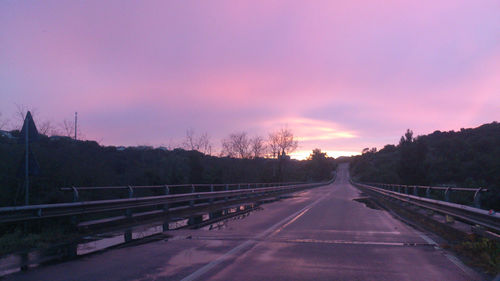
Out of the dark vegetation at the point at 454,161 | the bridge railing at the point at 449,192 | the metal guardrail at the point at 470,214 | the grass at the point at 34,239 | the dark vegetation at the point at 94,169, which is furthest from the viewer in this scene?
the dark vegetation at the point at 454,161

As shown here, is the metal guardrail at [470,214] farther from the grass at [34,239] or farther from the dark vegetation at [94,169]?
the dark vegetation at [94,169]

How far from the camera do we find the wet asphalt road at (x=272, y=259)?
7.20 meters

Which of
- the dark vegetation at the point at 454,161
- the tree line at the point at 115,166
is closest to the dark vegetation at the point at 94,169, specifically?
the tree line at the point at 115,166

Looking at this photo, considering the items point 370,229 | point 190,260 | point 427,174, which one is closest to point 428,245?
point 370,229

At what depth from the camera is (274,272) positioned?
24.4 feet

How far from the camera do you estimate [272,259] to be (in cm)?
855

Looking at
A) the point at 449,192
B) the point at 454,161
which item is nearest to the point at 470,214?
the point at 449,192

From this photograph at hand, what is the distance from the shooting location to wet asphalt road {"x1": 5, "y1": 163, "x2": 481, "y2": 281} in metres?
7.20

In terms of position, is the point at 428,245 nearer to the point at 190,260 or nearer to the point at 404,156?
the point at 190,260

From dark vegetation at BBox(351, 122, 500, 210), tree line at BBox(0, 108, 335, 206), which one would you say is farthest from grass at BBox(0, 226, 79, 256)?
dark vegetation at BBox(351, 122, 500, 210)

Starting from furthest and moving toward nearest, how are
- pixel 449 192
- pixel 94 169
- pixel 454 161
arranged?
1. pixel 454 161
2. pixel 94 169
3. pixel 449 192

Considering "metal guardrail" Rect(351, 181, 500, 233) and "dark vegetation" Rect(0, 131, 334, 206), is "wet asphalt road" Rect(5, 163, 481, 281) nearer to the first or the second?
"metal guardrail" Rect(351, 181, 500, 233)

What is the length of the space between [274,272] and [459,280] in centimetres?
302

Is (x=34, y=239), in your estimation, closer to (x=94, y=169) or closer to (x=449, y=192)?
(x=449, y=192)
